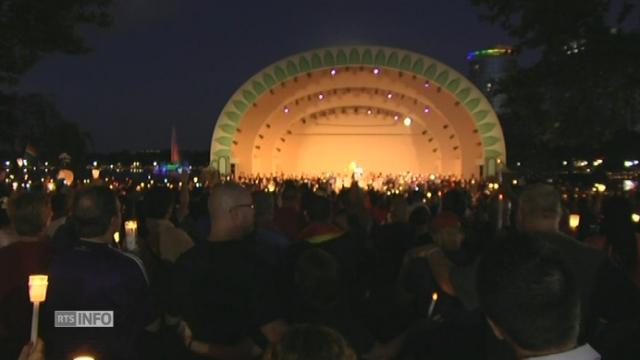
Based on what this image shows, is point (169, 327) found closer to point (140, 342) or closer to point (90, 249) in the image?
point (140, 342)

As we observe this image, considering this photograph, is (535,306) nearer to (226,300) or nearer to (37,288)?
(226,300)

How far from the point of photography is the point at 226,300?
389 cm

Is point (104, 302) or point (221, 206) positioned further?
point (221, 206)

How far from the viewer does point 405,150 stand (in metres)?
48.5

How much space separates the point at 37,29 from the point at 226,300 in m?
9.61

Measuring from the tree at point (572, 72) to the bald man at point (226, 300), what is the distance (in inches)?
434

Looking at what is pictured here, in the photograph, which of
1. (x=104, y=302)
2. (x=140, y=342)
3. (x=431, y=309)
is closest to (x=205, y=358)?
(x=140, y=342)

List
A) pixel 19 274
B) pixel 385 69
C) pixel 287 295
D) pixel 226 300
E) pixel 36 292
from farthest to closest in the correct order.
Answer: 1. pixel 385 69
2. pixel 19 274
3. pixel 287 295
4. pixel 226 300
5. pixel 36 292

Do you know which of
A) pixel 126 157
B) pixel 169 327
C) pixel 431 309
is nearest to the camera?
pixel 169 327

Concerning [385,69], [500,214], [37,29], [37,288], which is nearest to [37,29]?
[37,29]

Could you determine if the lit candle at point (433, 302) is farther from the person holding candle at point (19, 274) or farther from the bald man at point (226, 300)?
the person holding candle at point (19, 274)

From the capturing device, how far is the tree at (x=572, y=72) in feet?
44.7

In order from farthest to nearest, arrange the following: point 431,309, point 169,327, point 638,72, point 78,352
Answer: point 638,72
point 431,309
point 169,327
point 78,352

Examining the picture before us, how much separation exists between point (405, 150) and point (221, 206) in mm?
44797
